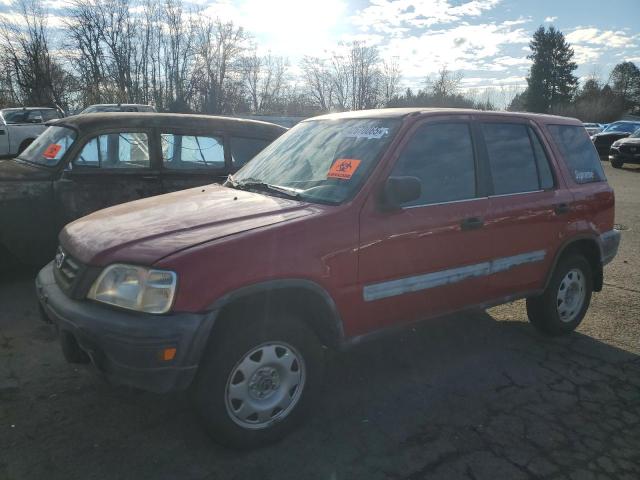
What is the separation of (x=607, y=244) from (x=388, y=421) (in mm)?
2926

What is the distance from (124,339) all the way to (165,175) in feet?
11.5

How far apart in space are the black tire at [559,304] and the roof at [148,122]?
375 cm

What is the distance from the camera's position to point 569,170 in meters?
4.28

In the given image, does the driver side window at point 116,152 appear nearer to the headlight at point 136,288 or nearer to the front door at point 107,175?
the front door at point 107,175

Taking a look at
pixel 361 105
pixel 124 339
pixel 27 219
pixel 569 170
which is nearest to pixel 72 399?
pixel 124 339

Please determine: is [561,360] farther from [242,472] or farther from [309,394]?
[242,472]

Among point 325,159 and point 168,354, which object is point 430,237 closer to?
point 325,159

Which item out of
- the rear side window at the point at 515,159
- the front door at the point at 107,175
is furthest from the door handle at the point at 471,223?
the front door at the point at 107,175

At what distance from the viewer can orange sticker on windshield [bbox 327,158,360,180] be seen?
10.2ft

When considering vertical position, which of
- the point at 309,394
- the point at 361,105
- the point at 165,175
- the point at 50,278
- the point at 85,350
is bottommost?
the point at 309,394

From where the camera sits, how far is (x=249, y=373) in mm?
2617

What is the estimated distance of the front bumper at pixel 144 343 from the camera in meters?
2.32

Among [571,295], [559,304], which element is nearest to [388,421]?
[559,304]

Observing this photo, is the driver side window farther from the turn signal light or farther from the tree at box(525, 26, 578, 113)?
the tree at box(525, 26, 578, 113)
